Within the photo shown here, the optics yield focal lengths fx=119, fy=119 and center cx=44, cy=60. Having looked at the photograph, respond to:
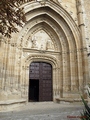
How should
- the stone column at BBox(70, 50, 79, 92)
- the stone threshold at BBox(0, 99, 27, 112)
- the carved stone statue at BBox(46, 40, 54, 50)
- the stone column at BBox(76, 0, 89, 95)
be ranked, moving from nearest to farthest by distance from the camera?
the stone threshold at BBox(0, 99, 27, 112), the stone column at BBox(76, 0, 89, 95), the stone column at BBox(70, 50, 79, 92), the carved stone statue at BBox(46, 40, 54, 50)

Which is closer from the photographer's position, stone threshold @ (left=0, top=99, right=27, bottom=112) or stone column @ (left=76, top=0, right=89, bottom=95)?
stone threshold @ (left=0, top=99, right=27, bottom=112)

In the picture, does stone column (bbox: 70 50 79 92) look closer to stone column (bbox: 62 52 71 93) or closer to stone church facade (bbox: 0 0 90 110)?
stone church facade (bbox: 0 0 90 110)

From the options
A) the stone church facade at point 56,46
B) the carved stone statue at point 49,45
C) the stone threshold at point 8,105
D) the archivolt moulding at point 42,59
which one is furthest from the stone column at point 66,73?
the stone threshold at point 8,105

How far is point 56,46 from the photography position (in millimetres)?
7965

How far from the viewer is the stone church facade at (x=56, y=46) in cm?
668

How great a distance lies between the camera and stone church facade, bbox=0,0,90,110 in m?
6.68

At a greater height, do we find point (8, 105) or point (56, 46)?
point (56, 46)

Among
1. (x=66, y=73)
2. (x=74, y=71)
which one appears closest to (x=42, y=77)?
(x=66, y=73)

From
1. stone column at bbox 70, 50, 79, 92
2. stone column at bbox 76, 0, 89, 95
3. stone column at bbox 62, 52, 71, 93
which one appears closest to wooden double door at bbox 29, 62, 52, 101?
stone column at bbox 62, 52, 71, 93

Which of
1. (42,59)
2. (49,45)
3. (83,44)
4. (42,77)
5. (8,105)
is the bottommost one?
(8,105)

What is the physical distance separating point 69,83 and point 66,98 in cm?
89

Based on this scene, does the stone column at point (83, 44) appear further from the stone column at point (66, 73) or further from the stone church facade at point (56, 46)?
the stone column at point (66, 73)

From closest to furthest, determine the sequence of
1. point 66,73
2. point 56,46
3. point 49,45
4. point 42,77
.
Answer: point 66,73 < point 42,77 < point 49,45 < point 56,46

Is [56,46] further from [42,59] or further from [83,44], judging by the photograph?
[83,44]
